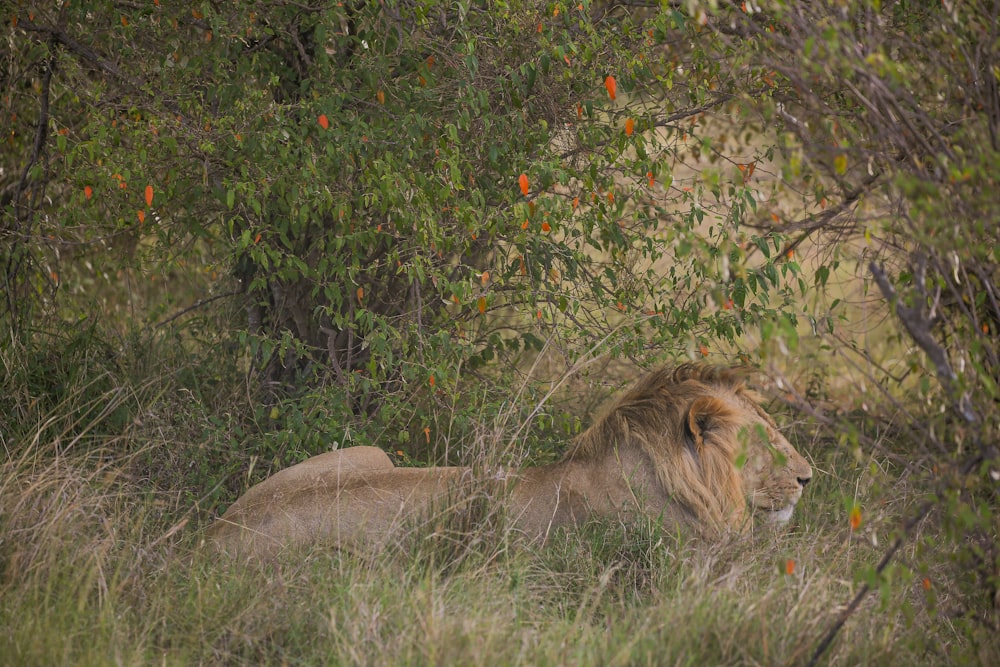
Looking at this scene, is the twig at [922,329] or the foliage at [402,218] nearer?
the twig at [922,329]

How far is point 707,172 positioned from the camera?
306 cm

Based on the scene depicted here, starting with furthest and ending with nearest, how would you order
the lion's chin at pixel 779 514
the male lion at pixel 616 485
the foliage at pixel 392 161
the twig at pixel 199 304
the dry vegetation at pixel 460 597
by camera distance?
the twig at pixel 199 304
the foliage at pixel 392 161
the lion's chin at pixel 779 514
the male lion at pixel 616 485
the dry vegetation at pixel 460 597

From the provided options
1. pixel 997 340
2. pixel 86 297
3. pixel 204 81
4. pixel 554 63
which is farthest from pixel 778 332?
pixel 86 297

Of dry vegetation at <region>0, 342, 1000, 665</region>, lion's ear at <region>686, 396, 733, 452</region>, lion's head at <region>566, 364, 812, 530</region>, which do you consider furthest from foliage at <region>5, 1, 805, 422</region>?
dry vegetation at <region>0, 342, 1000, 665</region>

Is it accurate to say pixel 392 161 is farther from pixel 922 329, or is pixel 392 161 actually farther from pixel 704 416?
pixel 922 329

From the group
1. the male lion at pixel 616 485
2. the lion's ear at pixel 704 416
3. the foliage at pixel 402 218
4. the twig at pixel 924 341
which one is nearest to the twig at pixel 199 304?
the foliage at pixel 402 218

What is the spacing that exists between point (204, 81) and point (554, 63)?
5.86 ft

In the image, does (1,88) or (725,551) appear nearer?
(725,551)

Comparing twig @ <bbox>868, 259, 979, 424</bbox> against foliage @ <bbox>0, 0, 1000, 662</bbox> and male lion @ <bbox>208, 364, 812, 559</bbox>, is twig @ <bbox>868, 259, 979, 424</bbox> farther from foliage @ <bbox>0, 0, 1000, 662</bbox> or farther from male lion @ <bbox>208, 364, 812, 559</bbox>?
male lion @ <bbox>208, 364, 812, 559</bbox>

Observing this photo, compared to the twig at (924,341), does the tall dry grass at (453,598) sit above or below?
below

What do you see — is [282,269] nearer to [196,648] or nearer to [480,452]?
[480,452]

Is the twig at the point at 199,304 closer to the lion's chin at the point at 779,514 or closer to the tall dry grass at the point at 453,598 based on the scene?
the tall dry grass at the point at 453,598

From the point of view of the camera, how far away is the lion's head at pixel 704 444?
13.9 ft

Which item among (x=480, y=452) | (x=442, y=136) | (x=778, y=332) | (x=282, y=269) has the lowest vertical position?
(x=480, y=452)
